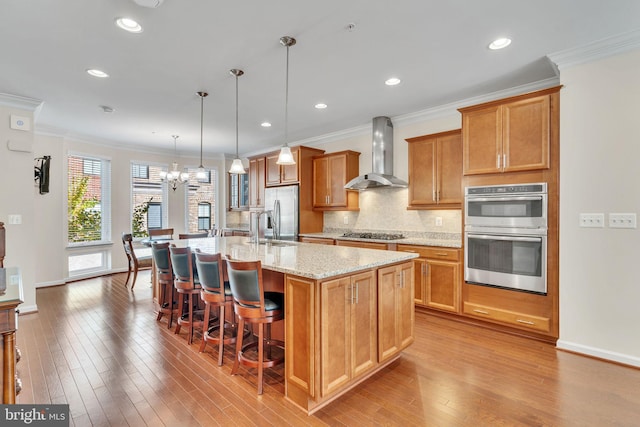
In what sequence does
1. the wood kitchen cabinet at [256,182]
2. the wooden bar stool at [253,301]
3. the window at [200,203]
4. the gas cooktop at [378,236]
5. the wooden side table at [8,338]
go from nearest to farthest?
the wooden side table at [8,338]
the wooden bar stool at [253,301]
the gas cooktop at [378,236]
the wood kitchen cabinet at [256,182]
the window at [200,203]

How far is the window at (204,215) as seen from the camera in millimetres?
7527

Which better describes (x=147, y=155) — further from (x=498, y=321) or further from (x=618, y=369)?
(x=618, y=369)

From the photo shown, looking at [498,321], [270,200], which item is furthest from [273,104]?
[498,321]

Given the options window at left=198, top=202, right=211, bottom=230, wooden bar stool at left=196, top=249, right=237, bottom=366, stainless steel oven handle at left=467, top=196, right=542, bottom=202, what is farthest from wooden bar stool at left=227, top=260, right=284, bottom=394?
window at left=198, top=202, right=211, bottom=230

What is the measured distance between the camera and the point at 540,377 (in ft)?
7.80

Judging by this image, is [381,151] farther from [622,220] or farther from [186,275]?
[186,275]

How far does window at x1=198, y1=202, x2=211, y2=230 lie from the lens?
7.53 m

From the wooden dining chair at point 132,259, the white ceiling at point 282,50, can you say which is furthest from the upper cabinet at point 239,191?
the white ceiling at point 282,50

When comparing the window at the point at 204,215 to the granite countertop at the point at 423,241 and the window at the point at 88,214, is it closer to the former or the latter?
the window at the point at 88,214

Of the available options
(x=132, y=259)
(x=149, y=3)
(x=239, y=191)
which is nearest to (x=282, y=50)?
(x=149, y=3)

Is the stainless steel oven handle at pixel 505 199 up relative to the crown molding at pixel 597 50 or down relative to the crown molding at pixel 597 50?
down

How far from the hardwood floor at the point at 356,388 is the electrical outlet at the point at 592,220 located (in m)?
1.17

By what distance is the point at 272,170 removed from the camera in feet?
19.8

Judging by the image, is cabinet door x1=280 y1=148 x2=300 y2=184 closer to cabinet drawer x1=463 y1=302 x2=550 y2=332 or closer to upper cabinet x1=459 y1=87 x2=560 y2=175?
upper cabinet x1=459 y1=87 x2=560 y2=175
